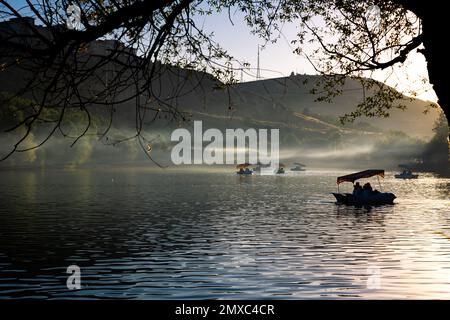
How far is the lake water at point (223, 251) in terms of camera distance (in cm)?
2858

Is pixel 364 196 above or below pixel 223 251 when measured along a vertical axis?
above

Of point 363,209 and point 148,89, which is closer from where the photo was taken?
point 148,89

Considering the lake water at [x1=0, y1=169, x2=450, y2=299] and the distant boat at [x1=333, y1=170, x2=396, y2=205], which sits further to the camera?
the distant boat at [x1=333, y1=170, x2=396, y2=205]

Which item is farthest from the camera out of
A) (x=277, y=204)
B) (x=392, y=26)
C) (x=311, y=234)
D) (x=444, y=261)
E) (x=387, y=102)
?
(x=277, y=204)

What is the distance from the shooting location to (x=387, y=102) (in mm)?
18484

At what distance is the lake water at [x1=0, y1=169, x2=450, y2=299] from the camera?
28578mm

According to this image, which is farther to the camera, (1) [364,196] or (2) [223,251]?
(1) [364,196]

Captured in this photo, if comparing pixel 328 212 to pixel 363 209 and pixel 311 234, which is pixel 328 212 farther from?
pixel 311 234

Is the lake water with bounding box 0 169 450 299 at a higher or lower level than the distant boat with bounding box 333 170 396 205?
lower

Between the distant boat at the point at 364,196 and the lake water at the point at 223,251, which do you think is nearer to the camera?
the lake water at the point at 223,251

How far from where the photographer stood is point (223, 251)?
41719 mm

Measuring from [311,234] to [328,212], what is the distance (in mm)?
23318

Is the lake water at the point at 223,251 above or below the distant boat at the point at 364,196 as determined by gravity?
below
